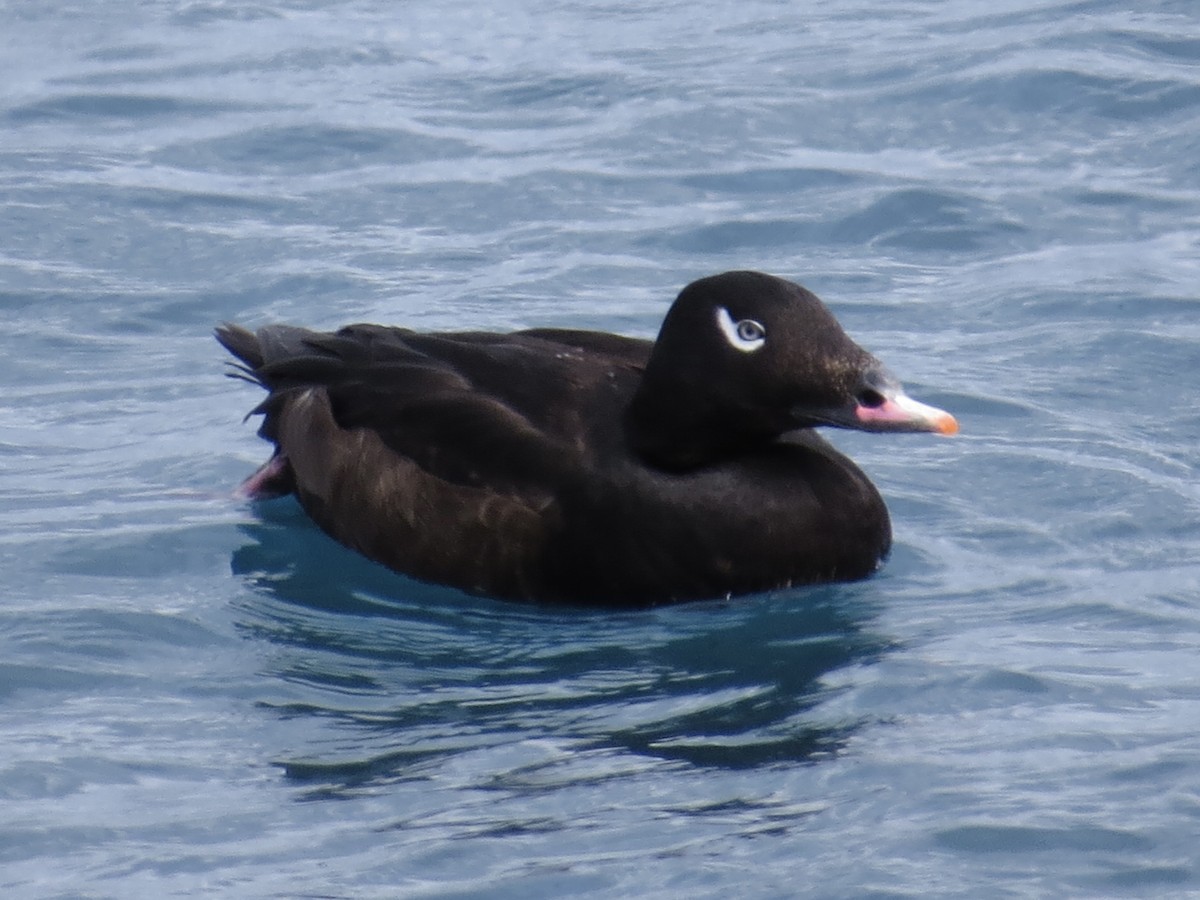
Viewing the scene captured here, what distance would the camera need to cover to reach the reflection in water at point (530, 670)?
207 inches

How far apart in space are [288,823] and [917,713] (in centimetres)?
154

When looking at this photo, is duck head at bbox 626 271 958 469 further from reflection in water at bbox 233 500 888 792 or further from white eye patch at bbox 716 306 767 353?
reflection in water at bbox 233 500 888 792

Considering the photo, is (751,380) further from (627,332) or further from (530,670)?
(627,332)

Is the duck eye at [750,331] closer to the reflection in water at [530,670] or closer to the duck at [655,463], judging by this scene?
the duck at [655,463]

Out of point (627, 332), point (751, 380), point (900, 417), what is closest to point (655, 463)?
point (751, 380)

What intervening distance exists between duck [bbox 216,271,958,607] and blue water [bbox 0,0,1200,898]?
0.45 ft

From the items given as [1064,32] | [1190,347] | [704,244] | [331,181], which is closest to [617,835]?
[1190,347]

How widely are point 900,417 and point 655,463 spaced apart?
29.8 inches

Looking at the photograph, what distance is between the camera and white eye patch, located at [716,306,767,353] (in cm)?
614

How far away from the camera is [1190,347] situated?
798 cm

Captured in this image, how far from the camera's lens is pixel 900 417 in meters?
5.93

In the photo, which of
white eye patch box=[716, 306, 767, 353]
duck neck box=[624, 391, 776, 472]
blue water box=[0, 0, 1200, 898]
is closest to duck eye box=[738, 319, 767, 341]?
white eye patch box=[716, 306, 767, 353]

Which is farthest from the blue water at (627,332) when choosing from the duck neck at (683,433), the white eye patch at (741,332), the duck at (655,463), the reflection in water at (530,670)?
the white eye patch at (741,332)

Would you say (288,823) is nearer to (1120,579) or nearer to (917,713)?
(917,713)
